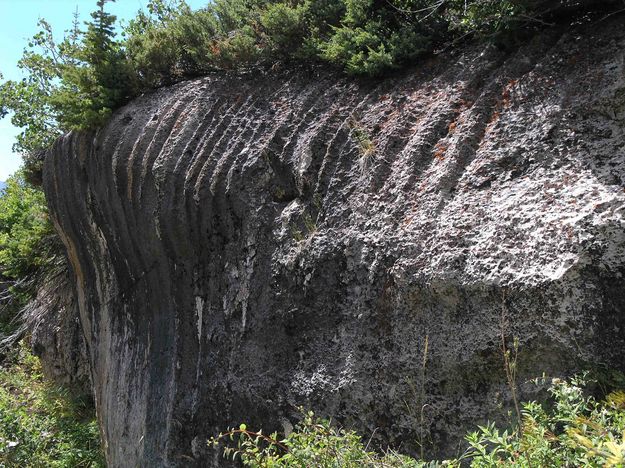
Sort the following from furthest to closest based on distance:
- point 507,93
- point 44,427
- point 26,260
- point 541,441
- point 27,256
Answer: point 26,260 < point 27,256 < point 44,427 < point 507,93 < point 541,441

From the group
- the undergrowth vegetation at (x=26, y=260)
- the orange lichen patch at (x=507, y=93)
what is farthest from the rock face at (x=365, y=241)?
the undergrowth vegetation at (x=26, y=260)

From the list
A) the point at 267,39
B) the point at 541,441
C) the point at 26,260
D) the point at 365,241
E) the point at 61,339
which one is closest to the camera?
the point at 541,441

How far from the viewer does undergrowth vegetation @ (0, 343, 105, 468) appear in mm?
7230

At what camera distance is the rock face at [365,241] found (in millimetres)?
3090

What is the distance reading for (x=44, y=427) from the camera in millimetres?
7852

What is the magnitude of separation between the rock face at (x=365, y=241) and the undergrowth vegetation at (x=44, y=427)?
139 centimetres

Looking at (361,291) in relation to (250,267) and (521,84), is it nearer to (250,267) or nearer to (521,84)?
(250,267)

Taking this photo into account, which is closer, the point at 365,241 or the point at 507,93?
the point at 507,93

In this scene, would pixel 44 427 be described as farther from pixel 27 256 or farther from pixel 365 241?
pixel 365 241

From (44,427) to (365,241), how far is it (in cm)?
622

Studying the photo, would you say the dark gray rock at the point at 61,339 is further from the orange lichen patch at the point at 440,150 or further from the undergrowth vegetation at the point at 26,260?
the orange lichen patch at the point at 440,150

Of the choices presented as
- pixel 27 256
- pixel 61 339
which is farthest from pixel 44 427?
pixel 27 256

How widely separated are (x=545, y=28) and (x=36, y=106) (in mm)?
12039

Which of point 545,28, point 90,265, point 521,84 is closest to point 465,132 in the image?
point 521,84
